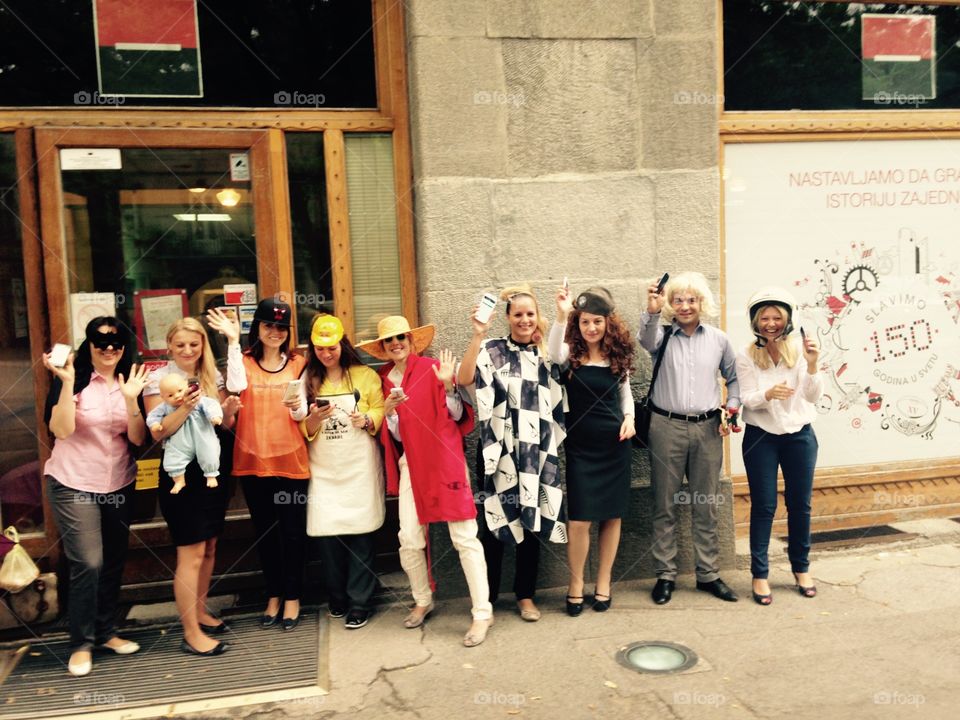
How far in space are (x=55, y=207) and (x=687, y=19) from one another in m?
4.18

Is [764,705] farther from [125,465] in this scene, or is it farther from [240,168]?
[240,168]

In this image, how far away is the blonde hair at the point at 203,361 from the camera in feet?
15.2

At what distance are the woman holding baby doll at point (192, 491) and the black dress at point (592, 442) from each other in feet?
6.50

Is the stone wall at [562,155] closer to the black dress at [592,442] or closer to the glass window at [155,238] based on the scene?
the black dress at [592,442]

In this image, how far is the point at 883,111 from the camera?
6.29 m

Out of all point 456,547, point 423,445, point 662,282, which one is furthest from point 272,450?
point 662,282

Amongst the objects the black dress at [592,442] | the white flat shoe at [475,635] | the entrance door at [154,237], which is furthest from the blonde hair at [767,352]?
the entrance door at [154,237]

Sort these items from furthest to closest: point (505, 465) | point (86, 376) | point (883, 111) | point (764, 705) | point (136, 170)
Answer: point (883, 111) → point (136, 170) → point (505, 465) → point (86, 376) → point (764, 705)

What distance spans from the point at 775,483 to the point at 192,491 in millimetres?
3500

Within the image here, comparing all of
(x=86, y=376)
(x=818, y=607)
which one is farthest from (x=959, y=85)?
(x=86, y=376)

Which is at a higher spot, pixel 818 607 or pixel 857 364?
pixel 857 364

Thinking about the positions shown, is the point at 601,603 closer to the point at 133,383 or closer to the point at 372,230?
the point at 372,230

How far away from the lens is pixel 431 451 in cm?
478

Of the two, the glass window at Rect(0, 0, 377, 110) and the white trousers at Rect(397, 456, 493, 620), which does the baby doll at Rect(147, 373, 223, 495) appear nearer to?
the white trousers at Rect(397, 456, 493, 620)
